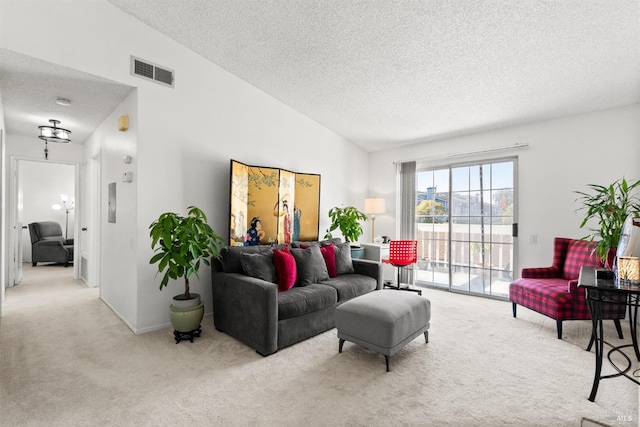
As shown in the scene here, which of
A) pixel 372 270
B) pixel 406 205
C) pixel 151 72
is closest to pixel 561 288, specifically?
pixel 372 270

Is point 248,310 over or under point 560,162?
under

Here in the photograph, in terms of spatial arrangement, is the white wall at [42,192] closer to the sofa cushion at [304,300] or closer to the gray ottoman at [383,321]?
the sofa cushion at [304,300]

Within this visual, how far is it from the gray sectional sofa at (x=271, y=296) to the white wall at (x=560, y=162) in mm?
2516

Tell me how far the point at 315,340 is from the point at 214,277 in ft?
4.23

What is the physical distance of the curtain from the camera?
18.1ft

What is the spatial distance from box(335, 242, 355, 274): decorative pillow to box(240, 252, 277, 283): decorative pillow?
3.61ft

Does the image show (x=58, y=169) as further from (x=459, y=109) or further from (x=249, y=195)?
(x=459, y=109)

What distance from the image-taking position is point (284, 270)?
3.29 m

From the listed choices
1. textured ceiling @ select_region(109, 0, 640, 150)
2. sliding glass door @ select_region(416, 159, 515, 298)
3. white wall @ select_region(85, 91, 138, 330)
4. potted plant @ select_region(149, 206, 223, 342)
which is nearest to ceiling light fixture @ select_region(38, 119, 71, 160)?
white wall @ select_region(85, 91, 138, 330)

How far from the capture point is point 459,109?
411 cm

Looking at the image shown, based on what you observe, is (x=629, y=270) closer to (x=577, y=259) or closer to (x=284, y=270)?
(x=577, y=259)

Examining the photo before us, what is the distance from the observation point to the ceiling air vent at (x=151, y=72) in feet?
10.3

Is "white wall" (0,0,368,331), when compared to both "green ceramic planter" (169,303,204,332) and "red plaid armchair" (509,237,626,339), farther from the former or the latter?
"red plaid armchair" (509,237,626,339)

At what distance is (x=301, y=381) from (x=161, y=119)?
302 cm
